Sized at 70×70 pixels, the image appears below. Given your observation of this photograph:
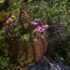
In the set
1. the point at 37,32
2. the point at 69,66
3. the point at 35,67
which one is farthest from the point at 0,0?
the point at 69,66

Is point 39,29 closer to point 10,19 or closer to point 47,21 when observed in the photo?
point 10,19

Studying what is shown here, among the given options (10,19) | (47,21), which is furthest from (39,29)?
(47,21)

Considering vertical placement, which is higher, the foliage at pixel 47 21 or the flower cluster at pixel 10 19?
the flower cluster at pixel 10 19

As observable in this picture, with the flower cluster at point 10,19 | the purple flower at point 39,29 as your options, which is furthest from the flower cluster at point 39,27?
the flower cluster at point 10,19

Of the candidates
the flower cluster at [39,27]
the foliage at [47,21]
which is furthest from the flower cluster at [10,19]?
the flower cluster at [39,27]

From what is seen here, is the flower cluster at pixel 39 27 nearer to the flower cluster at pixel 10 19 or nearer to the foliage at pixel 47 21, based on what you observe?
the foliage at pixel 47 21

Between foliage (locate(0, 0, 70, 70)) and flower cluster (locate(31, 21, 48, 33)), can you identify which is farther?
flower cluster (locate(31, 21, 48, 33))

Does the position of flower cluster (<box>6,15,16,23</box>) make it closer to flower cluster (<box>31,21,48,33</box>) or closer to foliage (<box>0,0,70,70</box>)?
foliage (<box>0,0,70,70</box>)

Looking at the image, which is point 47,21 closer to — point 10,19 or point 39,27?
point 39,27

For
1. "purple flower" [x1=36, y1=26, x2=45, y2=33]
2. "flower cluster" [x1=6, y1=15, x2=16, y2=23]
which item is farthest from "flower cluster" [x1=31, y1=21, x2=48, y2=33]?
"flower cluster" [x1=6, y1=15, x2=16, y2=23]

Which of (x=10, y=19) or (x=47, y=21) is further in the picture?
(x=47, y=21)

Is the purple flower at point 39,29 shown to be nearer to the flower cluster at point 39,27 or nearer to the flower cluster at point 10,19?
the flower cluster at point 39,27

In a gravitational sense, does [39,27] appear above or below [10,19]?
below

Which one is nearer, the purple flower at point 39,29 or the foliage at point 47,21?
the foliage at point 47,21
